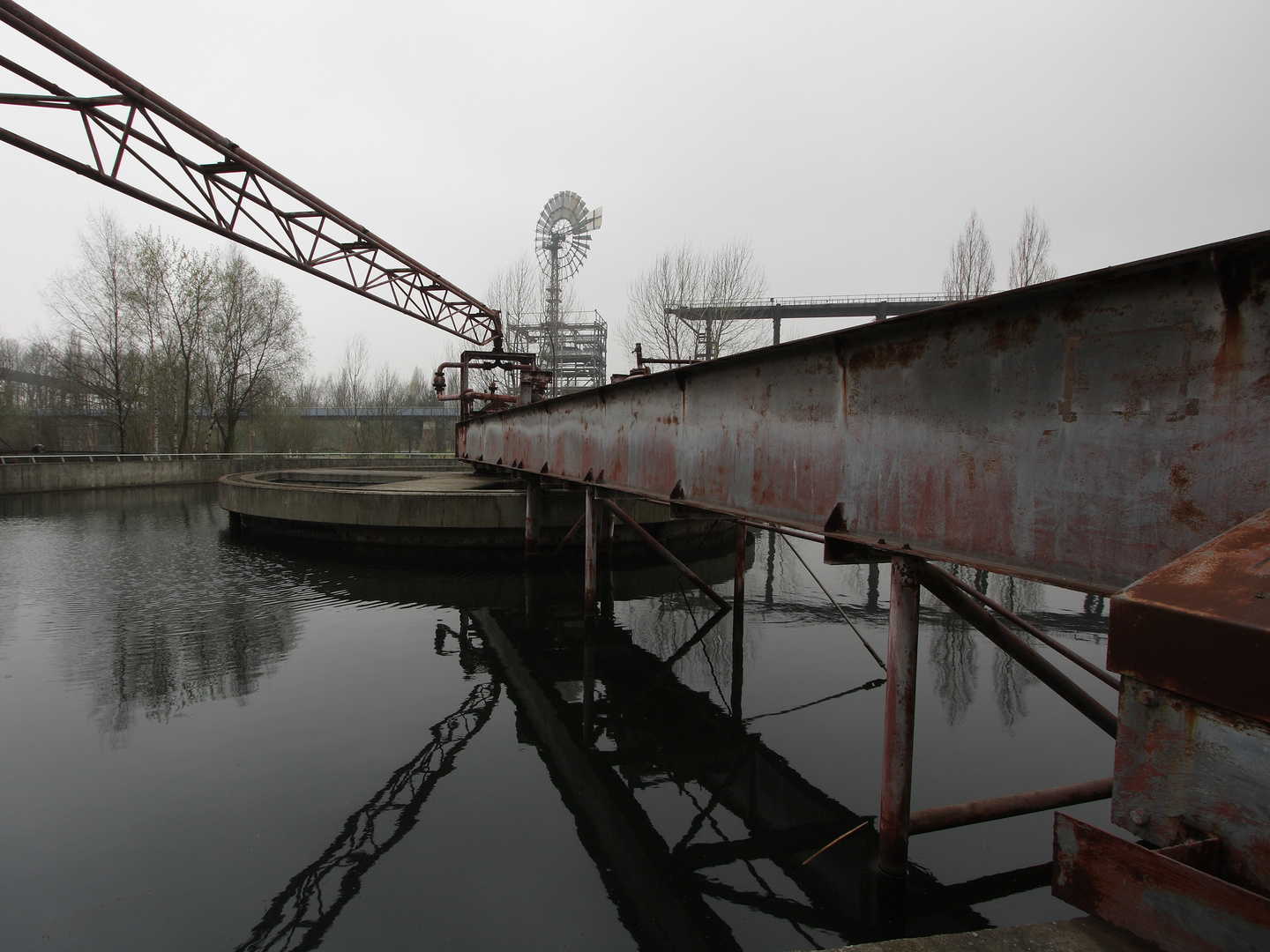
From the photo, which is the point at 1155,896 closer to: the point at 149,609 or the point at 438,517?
the point at 149,609

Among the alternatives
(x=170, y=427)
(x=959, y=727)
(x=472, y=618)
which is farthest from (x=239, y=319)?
(x=959, y=727)

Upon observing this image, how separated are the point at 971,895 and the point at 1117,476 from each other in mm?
2917

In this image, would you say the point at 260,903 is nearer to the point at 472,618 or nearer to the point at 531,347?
the point at 472,618

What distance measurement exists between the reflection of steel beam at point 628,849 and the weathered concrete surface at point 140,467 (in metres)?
23.4

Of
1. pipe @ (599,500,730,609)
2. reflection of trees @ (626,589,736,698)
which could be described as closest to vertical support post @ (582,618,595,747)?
reflection of trees @ (626,589,736,698)

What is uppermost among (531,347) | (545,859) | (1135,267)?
(531,347)

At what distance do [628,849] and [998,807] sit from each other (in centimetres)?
239

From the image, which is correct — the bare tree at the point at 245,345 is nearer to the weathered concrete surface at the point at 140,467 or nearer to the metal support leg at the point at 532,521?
the weathered concrete surface at the point at 140,467

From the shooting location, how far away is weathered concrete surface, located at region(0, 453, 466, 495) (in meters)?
23.9

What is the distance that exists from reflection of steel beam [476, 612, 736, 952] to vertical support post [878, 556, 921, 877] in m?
1.26

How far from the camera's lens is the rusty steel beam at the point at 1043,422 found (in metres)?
2.14

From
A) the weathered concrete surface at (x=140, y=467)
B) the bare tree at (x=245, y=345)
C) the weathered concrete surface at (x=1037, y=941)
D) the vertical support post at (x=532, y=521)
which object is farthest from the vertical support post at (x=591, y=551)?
the bare tree at (x=245, y=345)

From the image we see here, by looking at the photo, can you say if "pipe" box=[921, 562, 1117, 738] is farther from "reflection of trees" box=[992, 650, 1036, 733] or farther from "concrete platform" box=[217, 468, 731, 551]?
"concrete platform" box=[217, 468, 731, 551]

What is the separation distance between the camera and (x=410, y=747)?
18.0ft
